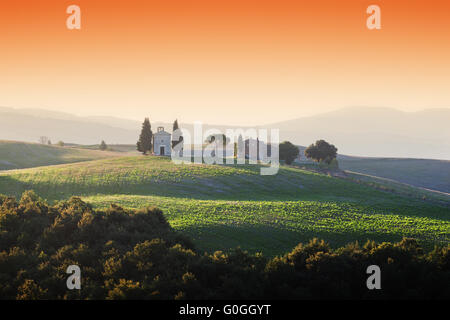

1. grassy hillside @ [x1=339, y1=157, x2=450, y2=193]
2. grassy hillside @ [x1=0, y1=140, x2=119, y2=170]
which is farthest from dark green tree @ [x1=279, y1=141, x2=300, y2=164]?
grassy hillside @ [x1=0, y1=140, x2=119, y2=170]

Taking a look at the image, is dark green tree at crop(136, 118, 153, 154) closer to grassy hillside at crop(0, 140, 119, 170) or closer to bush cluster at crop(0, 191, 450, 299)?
grassy hillside at crop(0, 140, 119, 170)

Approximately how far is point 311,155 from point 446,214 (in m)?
65.8

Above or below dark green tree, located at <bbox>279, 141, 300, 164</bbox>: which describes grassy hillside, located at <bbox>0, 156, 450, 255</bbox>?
below

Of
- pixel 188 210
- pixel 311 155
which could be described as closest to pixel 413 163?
pixel 311 155

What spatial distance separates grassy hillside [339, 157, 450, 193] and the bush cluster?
100 meters

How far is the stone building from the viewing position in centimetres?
9262

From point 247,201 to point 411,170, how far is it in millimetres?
103137

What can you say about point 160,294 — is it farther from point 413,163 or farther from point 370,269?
point 413,163

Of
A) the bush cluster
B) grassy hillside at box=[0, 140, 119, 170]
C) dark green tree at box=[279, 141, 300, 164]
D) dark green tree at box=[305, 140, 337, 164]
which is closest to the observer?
the bush cluster

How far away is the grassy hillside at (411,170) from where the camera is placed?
359 feet

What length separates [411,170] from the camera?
414 feet

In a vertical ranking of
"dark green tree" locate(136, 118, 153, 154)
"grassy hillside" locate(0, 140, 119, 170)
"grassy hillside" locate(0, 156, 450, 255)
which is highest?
"dark green tree" locate(136, 118, 153, 154)

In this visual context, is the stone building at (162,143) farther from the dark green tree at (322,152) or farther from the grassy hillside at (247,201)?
the dark green tree at (322,152)

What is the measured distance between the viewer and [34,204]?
75.9ft
